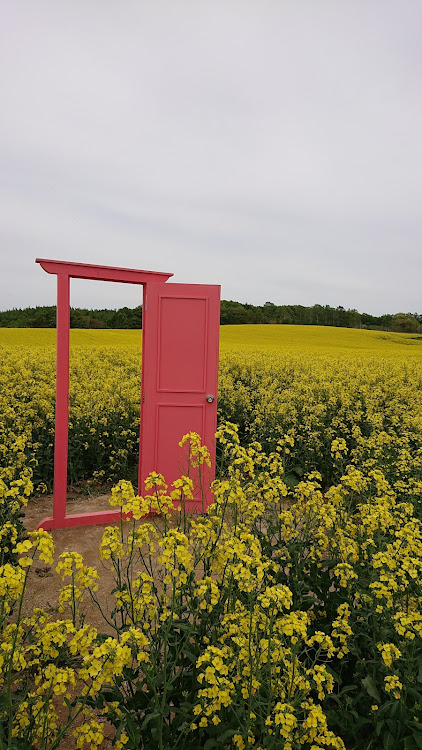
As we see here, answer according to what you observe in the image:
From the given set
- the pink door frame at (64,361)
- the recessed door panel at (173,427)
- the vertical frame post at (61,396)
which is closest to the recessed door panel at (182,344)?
the recessed door panel at (173,427)

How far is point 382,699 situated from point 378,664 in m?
0.17

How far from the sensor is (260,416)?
7070mm

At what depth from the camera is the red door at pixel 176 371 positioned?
486cm

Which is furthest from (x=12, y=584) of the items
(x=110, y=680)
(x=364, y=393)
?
(x=364, y=393)

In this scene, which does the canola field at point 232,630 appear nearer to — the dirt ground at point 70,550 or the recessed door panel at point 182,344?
the dirt ground at point 70,550

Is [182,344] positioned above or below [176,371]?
above

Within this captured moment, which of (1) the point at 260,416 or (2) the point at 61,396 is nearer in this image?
(2) the point at 61,396

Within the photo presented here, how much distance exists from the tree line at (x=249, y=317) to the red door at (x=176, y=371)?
11.8 m

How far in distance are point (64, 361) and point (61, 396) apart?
31 centimetres

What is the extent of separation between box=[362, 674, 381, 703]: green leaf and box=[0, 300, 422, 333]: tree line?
15016mm

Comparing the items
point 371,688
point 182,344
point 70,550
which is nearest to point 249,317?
point 182,344

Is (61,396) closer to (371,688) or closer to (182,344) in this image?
(182,344)

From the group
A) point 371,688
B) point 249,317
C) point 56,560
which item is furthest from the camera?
point 249,317

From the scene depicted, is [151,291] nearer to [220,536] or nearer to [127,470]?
[127,470]
